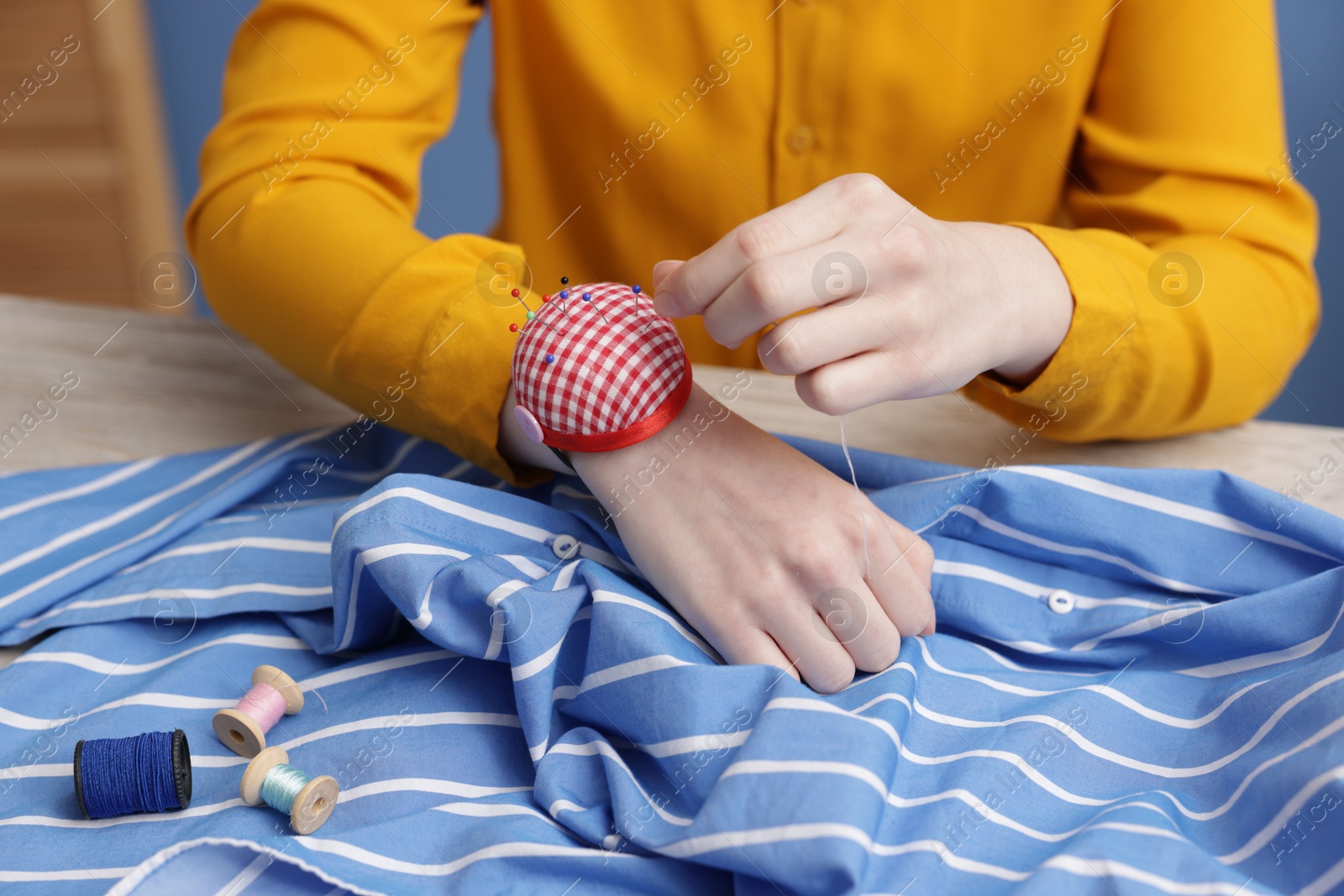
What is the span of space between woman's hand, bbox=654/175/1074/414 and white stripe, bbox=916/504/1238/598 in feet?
0.28

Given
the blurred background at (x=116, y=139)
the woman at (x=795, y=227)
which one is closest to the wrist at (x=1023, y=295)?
the woman at (x=795, y=227)

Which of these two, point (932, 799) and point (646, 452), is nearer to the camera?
point (932, 799)

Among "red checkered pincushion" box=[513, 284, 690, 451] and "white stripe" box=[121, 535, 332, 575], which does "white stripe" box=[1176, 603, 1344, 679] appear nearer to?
"red checkered pincushion" box=[513, 284, 690, 451]

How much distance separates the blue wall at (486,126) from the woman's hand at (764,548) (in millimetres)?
1448

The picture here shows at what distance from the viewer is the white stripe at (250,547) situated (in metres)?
0.71

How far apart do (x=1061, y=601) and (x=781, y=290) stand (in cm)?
27

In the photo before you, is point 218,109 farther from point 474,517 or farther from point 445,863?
point 445,863

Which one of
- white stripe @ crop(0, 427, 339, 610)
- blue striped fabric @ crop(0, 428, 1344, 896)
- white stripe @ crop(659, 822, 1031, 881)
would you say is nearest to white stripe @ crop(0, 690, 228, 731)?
blue striped fabric @ crop(0, 428, 1344, 896)

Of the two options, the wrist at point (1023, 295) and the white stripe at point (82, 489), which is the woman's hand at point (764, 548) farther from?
the white stripe at point (82, 489)

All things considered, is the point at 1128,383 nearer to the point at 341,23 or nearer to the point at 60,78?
the point at 341,23

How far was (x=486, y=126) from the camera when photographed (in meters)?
2.54

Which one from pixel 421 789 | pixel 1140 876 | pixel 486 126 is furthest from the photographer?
pixel 486 126

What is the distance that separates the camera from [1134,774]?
1.74 ft

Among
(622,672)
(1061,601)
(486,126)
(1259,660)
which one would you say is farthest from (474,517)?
(486,126)
